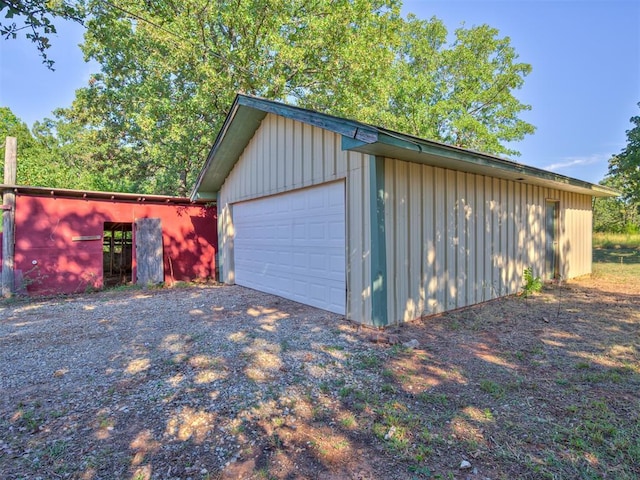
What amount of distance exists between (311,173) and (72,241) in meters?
6.33

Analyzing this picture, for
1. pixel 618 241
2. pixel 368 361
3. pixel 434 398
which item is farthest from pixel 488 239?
pixel 618 241

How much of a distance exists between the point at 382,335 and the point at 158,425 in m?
2.71

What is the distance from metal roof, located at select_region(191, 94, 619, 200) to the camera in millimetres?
3965

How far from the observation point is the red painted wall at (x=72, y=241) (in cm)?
735

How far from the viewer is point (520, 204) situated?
717cm

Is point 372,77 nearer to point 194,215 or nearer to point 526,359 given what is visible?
point 194,215

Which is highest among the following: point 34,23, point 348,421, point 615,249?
point 34,23

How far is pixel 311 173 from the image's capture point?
5.65 m

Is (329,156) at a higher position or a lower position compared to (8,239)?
higher

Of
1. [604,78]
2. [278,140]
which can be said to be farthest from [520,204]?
[604,78]

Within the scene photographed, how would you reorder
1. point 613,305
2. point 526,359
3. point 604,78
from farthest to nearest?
point 604,78 → point 613,305 → point 526,359

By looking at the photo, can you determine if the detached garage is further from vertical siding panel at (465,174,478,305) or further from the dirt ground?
the dirt ground

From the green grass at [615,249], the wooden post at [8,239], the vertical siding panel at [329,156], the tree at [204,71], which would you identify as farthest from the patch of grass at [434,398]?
the green grass at [615,249]

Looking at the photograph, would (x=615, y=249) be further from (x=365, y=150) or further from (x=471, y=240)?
(x=365, y=150)
